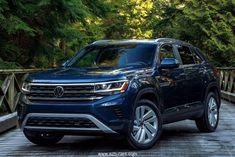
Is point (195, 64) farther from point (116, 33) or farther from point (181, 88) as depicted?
point (116, 33)

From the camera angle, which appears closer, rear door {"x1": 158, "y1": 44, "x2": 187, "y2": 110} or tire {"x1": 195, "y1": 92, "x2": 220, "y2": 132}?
rear door {"x1": 158, "y1": 44, "x2": 187, "y2": 110}

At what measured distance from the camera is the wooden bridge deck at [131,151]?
758 cm

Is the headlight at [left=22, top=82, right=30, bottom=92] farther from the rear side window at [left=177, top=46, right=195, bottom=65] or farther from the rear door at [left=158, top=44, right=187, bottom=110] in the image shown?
the rear side window at [left=177, top=46, right=195, bottom=65]

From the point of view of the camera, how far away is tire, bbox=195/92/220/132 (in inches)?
382

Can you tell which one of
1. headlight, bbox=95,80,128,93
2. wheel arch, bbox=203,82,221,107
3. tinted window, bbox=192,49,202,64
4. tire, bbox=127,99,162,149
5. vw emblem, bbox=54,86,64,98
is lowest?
wheel arch, bbox=203,82,221,107

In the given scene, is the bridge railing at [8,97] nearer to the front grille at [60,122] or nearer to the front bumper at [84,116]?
the front grille at [60,122]

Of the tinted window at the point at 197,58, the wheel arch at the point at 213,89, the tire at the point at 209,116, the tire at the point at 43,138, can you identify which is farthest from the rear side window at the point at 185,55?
the tire at the point at 43,138

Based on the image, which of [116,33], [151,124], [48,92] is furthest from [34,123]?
[116,33]

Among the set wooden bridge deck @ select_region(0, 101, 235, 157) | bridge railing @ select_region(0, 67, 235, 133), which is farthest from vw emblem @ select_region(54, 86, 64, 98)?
bridge railing @ select_region(0, 67, 235, 133)

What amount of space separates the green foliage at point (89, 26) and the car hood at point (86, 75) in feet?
11.7

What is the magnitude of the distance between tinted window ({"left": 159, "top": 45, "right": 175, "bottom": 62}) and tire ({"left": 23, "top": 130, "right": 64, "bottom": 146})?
2082 millimetres

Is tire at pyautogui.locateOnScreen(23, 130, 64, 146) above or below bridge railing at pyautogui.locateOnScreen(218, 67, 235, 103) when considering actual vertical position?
above

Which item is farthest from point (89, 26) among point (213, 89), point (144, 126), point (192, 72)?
point (144, 126)

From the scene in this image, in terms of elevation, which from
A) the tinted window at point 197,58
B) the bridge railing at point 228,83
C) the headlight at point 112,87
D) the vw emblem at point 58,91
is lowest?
the bridge railing at point 228,83
